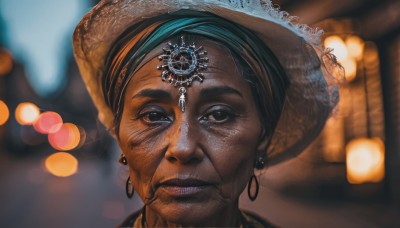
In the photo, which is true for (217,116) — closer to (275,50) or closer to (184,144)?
(184,144)

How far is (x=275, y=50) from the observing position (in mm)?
1774

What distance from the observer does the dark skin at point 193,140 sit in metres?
1.51

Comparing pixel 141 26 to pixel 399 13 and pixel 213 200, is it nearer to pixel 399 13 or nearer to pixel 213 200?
pixel 213 200

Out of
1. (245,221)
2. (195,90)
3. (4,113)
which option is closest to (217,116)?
(195,90)

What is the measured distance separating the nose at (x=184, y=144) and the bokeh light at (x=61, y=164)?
7435mm

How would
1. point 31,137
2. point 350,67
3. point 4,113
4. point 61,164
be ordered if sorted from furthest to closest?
point 31,137 < point 4,113 < point 61,164 < point 350,67

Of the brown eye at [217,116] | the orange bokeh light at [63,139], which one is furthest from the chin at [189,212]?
the orange bokeh light at [63,139]

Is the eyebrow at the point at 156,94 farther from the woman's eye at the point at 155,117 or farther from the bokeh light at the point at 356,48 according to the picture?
the bokeh light at the point at 356,48

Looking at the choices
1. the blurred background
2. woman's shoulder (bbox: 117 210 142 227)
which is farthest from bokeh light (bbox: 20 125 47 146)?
woman's shoulder (bbox: 117 210 142 227)

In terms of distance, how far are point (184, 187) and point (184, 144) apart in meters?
0.16

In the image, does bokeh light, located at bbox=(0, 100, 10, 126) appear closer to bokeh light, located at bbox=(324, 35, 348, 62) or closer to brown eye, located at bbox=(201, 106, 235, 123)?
bokeh light, located at bbox=(324, 35, 348, 62)

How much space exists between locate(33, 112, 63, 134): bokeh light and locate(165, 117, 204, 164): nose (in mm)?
7804

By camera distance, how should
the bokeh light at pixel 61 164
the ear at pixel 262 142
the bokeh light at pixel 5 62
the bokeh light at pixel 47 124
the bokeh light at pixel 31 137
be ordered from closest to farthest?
1. the ear at pixel 262 142
2. the bokeh light at pixel 5 62
3. the bokeh light at pixel 61 164
4. the bokeh light at pixel 47 124
5. the bokeh light at pixel 31 137

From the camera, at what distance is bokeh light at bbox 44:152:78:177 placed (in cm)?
861
